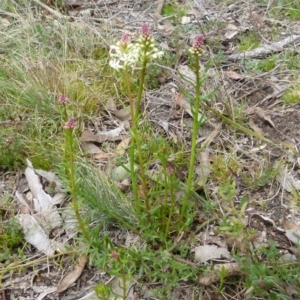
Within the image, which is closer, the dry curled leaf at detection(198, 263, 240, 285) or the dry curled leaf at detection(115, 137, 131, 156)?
the dry curled leaf at detection(198, 263, 240, 285)

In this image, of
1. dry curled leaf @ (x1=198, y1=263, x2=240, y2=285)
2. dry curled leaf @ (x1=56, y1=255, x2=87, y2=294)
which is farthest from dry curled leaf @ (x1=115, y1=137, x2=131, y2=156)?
dry curled leaf @ (x1=198, y1=263, x2=240, y2=285)

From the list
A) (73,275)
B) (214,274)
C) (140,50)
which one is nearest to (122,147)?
(73,275)

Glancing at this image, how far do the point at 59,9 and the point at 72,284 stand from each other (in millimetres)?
2351

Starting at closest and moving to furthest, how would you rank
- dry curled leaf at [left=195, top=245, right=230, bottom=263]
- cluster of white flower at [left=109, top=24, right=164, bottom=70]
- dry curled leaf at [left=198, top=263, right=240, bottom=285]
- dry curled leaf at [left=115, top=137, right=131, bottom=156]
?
cluster of white flower at [left=109, top=24, right=164, bottom=70] → dry curled leaf at [left=198, top=263, right=240, bottom=285] → dry curled leaf at [left=195, top=245, right=230, bottom=263] → dry curled leaf at [left=115, top=137, right=131, bottom=156]

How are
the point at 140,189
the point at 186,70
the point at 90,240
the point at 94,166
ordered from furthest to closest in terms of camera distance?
1. the point at 186,70
2. the point at 94,166
3. the point at 140,189
4. the point at 90,240

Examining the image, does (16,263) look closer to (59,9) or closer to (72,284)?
(72,284)

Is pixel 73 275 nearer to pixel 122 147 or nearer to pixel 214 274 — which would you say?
pixel 214 274

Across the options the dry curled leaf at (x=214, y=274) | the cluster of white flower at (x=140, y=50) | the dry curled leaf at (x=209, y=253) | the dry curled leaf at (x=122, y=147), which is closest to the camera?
the cluster of white flower at (x=140, y=50)

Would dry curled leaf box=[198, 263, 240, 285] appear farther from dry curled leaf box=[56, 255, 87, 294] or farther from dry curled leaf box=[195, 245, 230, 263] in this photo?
dry curled leaf box=[56, 255, 87, 294]

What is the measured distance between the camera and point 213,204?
2346 mm

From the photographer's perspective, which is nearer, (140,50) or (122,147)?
(140,50)

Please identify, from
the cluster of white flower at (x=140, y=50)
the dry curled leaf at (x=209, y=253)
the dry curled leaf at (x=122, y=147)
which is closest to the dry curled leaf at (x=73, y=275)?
the dry curled leaf at (x=209, y=253)

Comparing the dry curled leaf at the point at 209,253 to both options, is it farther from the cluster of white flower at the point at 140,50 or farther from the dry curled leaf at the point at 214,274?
the cluster of white flower at the point at 140,50

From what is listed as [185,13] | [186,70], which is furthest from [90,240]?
[185,13]
